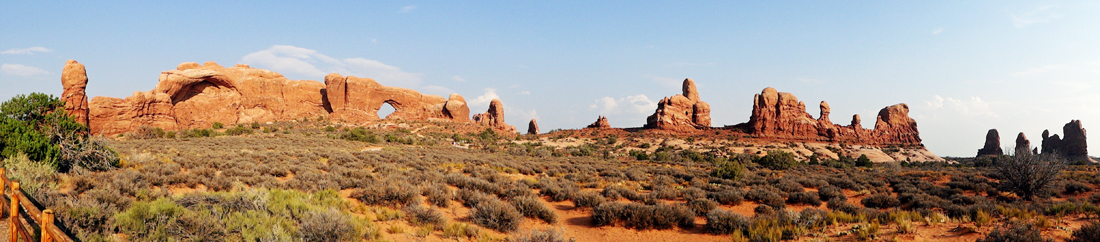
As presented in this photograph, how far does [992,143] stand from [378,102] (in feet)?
293

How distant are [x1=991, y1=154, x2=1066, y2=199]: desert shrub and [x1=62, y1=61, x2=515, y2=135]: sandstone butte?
53.5m

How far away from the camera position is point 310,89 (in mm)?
58906

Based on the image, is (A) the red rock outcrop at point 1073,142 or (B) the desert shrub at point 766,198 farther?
(A) the red rock outcrop at point 1073,142

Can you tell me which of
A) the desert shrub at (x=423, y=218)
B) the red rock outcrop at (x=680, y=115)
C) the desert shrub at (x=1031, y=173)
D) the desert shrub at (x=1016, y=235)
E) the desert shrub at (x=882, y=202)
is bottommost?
the desert shrub at (x=423, y=218)

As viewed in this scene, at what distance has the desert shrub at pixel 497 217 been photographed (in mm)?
8375

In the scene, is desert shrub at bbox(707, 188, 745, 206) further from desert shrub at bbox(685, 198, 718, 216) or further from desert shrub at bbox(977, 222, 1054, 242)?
desert shrub at bbox(977, 222, 1054, 242)

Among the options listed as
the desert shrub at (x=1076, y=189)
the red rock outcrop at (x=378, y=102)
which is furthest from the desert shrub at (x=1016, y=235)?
the red rock outcrop at (x=378, y=102)

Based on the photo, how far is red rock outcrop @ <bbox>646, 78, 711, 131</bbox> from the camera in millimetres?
60031

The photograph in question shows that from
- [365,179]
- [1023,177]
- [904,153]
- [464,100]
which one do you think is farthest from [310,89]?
[904,153]

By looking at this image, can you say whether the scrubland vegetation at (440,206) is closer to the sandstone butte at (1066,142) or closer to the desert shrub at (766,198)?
the desert shrub at (766,198)

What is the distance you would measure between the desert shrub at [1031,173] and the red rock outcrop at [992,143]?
229ft

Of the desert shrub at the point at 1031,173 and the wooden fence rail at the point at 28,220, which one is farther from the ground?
the desert shrub at the point at 1031,173

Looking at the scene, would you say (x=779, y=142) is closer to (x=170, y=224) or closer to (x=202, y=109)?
(x=170, y=224)

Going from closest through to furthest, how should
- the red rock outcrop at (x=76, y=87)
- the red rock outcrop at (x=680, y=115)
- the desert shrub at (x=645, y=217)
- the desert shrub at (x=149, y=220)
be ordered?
the desert shrub at (x=149, y=220) → the desert shrub at (x=645, y=217) → the red rock outcrop at (x=76, y=87) → the red rock outcrop at (x=680, y=115)
